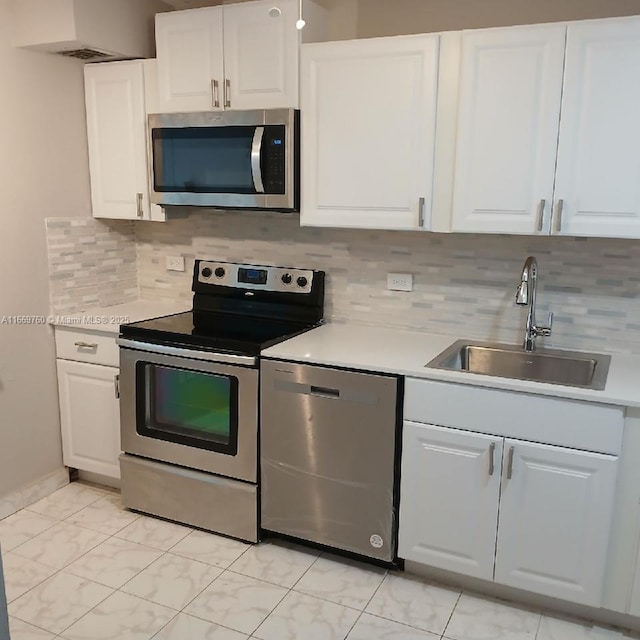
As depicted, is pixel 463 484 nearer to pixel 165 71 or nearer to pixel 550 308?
pixel 550 308

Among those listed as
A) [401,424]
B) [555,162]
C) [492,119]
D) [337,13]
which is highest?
[337,13]

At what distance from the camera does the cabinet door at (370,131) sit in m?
2.42

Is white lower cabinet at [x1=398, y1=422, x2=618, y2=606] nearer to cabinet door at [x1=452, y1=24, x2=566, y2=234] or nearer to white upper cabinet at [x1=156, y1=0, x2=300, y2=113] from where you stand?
cabinet door at [x1=452, y1=24, x2=566, y2=234]

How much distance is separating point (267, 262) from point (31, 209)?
1.10 metres

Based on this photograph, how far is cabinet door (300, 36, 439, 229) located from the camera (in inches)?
95.3

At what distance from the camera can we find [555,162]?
2264mm

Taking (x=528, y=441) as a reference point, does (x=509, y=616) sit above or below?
below

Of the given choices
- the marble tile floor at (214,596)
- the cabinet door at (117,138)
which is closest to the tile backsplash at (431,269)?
the cabinet door at (117,138)

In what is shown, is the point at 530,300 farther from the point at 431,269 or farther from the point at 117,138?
the point at 117,138

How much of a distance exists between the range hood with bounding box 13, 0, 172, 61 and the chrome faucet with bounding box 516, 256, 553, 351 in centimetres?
200

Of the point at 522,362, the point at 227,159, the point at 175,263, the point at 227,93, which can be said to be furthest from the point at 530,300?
the point at 175,263

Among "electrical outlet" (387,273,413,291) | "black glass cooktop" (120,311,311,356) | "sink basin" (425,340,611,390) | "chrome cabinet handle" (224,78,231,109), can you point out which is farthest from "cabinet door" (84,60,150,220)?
"sink basin" (425,340,611,390)

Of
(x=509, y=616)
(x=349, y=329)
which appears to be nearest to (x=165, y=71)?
(x=349, y=329)

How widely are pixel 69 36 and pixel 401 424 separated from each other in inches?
82.1
